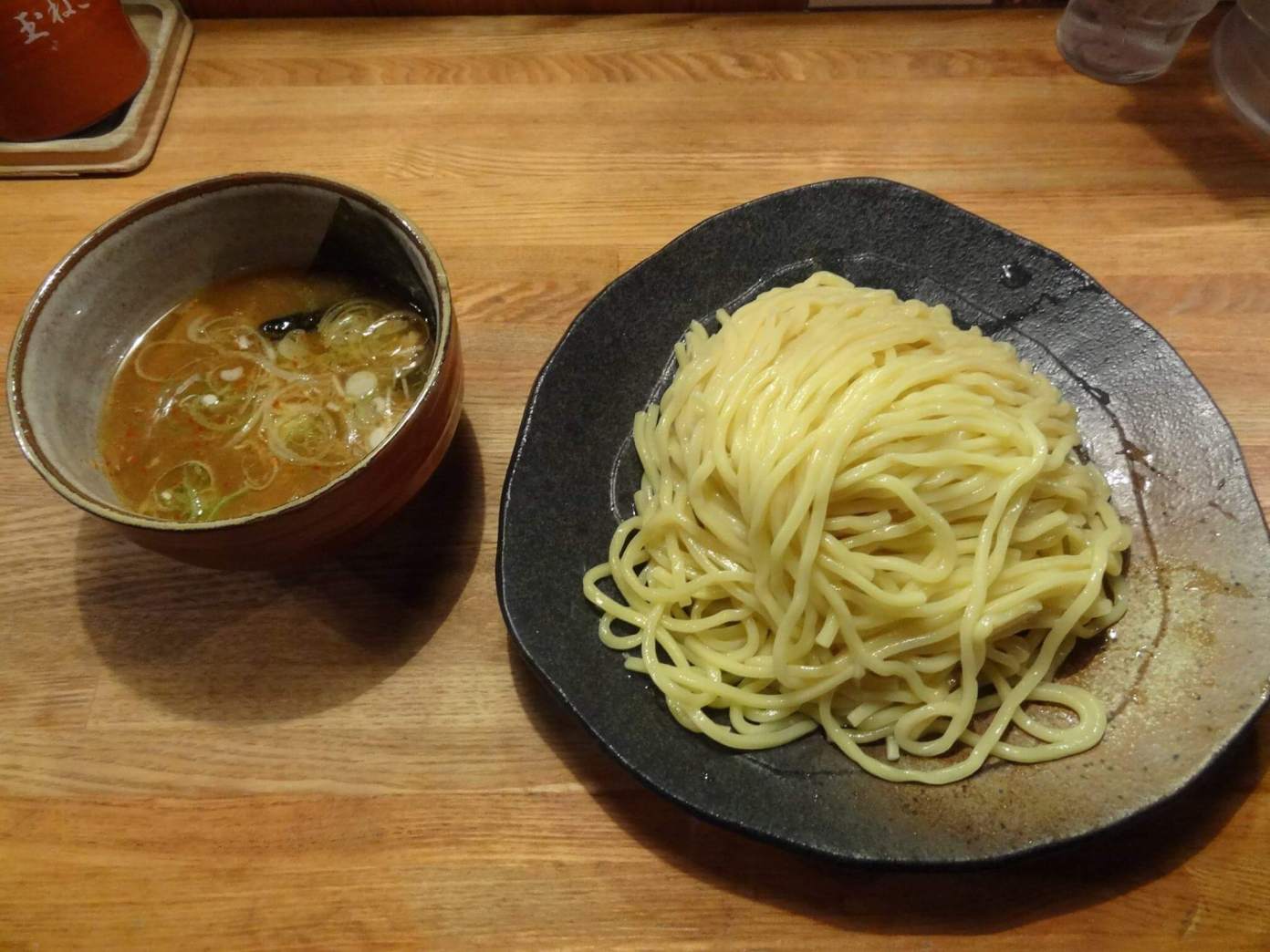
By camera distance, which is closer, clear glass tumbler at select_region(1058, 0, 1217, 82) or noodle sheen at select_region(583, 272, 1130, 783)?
noodle sheen at select_region(583, 272, 1130, 783)

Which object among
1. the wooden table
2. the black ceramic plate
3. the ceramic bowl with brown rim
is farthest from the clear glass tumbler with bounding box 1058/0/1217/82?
the ceramic bowl with brown rim

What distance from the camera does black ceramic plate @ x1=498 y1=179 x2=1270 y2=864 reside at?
140 centimetres

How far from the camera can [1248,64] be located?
2418 mm

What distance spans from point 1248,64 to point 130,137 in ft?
10.0

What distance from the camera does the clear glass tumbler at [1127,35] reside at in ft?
8.05

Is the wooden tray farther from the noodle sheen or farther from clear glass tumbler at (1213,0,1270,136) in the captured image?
clear glass tumbler at (1213,0,1270,136)

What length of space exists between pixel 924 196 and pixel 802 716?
1.20 meters

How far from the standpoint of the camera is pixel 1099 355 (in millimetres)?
1861

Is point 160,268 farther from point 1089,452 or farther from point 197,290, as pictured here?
point 1089,452

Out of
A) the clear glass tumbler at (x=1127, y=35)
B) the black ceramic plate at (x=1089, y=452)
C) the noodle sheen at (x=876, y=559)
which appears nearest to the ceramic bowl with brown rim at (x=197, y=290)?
the black ceramic plate at (x=1089, y=452)

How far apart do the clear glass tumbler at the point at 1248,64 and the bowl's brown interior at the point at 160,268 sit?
231 centimetres

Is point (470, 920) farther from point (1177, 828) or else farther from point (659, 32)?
point (659, 32)

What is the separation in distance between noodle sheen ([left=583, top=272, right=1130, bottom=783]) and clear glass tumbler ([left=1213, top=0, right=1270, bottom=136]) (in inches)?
53.3

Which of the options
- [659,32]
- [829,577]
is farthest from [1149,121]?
[829,577]
